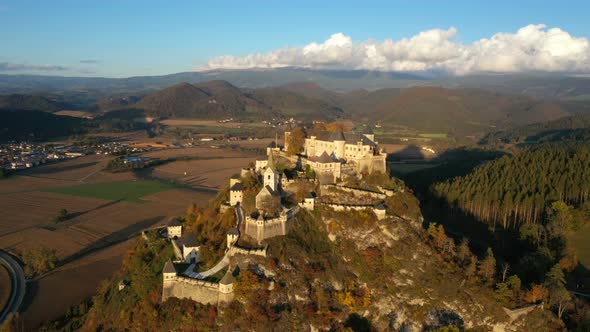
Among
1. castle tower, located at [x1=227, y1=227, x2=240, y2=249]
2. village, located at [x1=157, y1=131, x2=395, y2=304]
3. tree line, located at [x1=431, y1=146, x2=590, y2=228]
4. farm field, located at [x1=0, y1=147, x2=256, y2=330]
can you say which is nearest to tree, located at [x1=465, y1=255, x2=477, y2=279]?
village, located at [x1=157, y1=131, x2=395, y2=304]

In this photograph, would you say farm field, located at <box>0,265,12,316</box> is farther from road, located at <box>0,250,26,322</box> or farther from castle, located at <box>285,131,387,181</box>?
castle, located at <box>285,131,387,181</box>

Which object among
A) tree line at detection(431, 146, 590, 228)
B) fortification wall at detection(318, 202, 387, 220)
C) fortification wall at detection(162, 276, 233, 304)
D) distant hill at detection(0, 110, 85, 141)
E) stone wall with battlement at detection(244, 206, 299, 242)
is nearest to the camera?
fortification wall at detection(162, 276, 233, 304)

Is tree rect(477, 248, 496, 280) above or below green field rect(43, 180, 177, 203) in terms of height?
above

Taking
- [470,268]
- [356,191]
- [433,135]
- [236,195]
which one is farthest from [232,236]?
[433,135]

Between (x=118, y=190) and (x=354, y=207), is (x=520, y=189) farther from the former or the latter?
(x=118, y=190)

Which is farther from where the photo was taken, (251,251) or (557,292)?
(557,292)

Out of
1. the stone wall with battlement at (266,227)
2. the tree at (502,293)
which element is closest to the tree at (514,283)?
the tree at (502,293)
